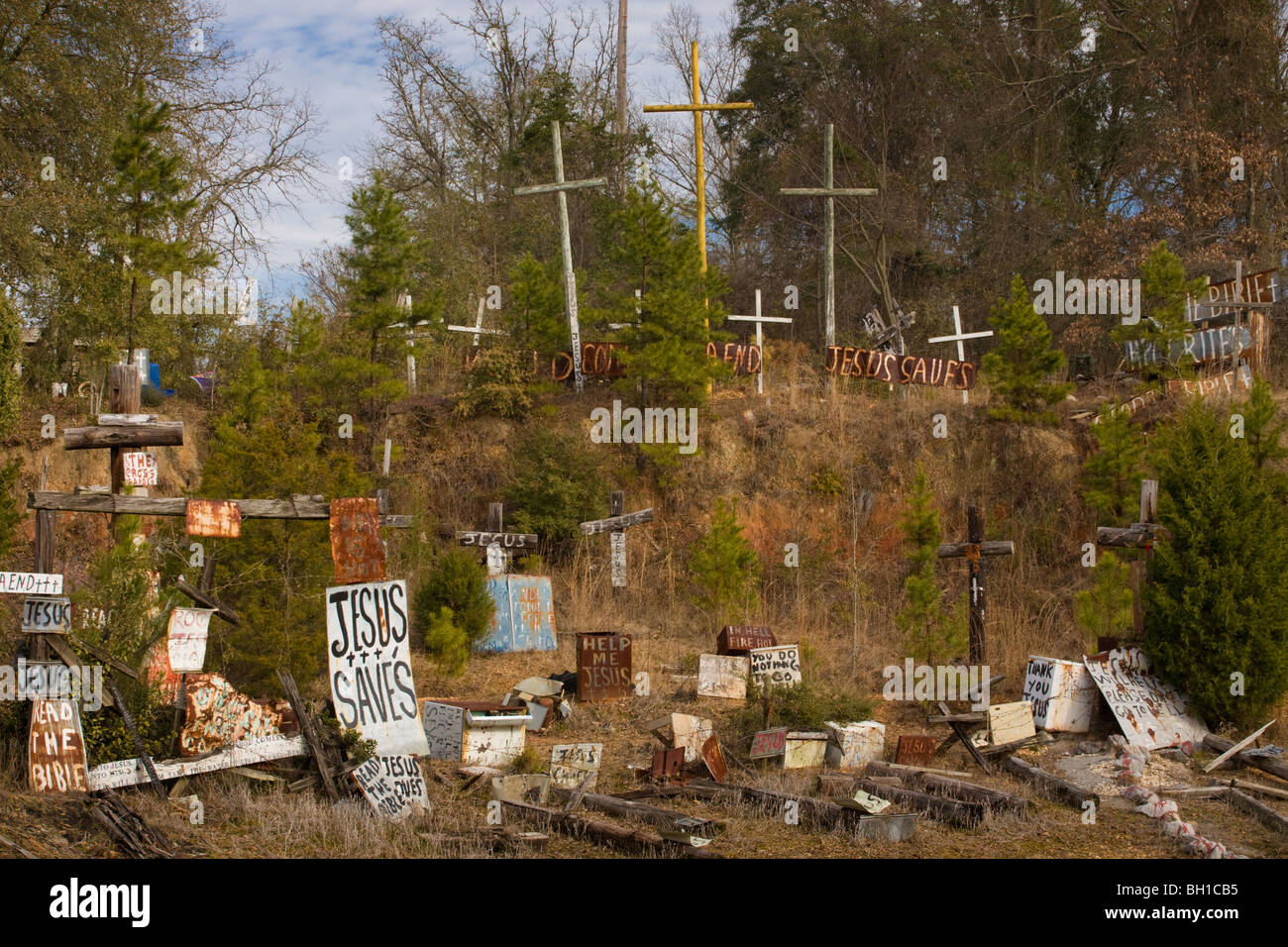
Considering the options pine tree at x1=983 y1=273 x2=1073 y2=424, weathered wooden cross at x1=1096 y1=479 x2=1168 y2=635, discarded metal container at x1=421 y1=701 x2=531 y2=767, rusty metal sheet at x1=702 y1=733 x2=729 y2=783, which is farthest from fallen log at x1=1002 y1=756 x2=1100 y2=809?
pine tree at x1=983 y1=273 x2=1073 y2=424

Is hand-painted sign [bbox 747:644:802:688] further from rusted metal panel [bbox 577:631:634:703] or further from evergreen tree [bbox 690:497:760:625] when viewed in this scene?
evergreen tree [bbox 690:497:760:625]

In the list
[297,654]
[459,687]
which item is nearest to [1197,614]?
[459,687]

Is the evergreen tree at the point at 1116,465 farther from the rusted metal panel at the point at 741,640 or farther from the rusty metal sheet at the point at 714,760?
the rusty metal sheet at the point at 714,760

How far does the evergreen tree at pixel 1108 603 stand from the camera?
1543 centimetres

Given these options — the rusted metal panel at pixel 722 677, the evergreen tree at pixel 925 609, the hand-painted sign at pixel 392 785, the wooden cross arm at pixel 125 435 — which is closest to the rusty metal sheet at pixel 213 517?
the wooden cross arm at pixel 125 435

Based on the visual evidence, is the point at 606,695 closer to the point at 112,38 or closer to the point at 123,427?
the point at 123,427

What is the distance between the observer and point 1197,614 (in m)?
12.9

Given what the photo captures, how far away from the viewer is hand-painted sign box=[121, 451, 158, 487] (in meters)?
11.1

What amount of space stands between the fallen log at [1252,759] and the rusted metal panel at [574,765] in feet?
22.3

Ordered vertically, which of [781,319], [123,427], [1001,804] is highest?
[781,319]

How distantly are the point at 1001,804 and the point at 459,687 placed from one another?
775 cm

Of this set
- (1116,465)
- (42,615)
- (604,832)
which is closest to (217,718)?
(42,615)

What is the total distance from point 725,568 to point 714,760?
225 inches

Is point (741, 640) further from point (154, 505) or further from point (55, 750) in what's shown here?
point (55, 750)
